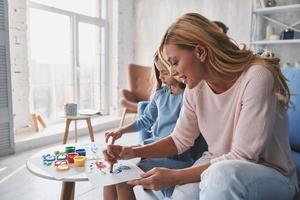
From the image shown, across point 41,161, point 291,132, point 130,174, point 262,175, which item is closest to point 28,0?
point 41,161

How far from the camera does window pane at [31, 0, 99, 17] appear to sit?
3164mm

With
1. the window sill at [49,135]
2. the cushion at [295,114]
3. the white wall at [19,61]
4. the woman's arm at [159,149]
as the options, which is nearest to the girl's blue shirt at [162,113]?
the woman's arm at [159,149]

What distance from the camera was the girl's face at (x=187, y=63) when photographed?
84cm

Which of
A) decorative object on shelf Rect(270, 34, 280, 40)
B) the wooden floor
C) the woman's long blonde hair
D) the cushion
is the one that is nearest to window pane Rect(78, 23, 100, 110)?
the wooden floor

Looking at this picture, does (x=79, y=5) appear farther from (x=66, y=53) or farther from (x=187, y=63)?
(x=187, y=63)

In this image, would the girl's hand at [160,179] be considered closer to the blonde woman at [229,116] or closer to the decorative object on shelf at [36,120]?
the blonde woman at [229,116]

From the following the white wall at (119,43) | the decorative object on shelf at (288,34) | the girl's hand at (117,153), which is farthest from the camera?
the white wall at (119,43)

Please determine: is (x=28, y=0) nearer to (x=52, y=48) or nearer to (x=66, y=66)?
(x=52, y=48)

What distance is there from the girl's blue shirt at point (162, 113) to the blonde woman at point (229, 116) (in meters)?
0.41

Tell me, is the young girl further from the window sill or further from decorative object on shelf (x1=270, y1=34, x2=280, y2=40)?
decorative object on shelf (x1=270, y1=34, x2=280, y2=40)

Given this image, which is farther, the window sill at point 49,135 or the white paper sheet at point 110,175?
the window sill at point 49,135

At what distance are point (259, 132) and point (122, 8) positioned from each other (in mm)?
3524

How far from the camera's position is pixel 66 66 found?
3418mm

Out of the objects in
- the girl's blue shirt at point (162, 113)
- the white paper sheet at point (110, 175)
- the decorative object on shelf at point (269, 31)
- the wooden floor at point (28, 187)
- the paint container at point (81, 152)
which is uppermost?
the decorative object on shelf at point (269, 31)
